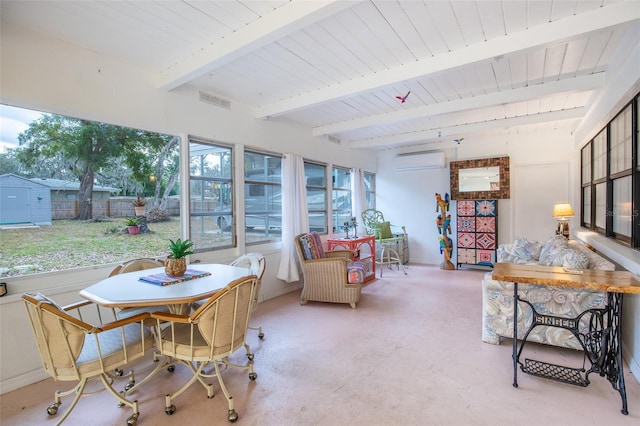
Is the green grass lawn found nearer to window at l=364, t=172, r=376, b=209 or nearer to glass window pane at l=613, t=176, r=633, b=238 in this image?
glass window pane at l=613, t=176, r=633, b=238

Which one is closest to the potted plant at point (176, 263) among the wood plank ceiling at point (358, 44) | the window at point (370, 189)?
the wood plank ceiling at point (358, 44)

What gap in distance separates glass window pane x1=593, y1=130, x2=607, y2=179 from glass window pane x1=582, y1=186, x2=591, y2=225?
63 centimetres

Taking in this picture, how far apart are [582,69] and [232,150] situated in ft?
12.9

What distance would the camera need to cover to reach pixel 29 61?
7.67 ft

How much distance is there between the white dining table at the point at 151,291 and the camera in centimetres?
190

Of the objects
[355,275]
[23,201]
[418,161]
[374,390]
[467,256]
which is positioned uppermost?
[418,161]

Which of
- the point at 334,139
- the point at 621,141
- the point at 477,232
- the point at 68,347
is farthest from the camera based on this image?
the point at 477,232

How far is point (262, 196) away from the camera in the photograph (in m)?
4.51

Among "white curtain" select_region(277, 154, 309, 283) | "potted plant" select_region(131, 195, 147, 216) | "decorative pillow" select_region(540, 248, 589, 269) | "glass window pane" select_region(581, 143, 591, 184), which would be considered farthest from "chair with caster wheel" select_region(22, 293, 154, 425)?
"glass window pane" select_region(581, 143, 591, 184)

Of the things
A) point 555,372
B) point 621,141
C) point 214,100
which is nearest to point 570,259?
point 555,372

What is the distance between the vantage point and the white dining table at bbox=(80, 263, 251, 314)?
1904mm

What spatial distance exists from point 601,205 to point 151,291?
16.8 ft

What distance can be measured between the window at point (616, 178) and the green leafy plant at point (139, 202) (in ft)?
14.6

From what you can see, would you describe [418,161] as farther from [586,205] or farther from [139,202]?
[139,202]
